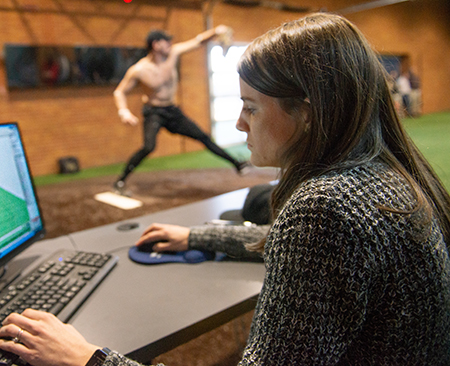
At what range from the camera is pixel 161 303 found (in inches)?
34.5

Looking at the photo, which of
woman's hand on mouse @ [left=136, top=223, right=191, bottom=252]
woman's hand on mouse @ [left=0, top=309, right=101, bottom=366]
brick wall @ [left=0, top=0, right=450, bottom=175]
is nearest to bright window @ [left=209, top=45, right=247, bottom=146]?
brick wall @ [left=0, top=0, right=450, bottom=175]

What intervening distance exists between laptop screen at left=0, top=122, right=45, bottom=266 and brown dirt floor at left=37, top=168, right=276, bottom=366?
970 millimetres

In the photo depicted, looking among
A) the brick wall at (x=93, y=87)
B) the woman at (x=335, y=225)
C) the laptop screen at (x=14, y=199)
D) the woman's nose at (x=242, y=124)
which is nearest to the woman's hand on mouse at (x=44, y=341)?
the woman at (x=335, y=225)

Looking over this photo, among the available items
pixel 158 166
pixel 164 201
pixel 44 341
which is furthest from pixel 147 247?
pixel 158 166

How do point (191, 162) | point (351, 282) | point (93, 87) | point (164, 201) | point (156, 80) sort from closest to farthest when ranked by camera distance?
point (351, 282) < point (164, 201) < point (156, 80) < point (93, 87) < point (191, 162)

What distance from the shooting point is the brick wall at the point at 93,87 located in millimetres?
5617

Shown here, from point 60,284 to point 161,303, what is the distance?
26cm

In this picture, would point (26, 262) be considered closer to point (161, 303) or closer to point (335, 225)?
point (161, 303)

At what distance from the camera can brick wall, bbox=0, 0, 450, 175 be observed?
562 centimetres

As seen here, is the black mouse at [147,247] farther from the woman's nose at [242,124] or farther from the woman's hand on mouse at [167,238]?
the woman's nose at [242,124]

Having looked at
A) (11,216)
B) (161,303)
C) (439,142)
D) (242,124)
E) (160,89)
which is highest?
(160,89)

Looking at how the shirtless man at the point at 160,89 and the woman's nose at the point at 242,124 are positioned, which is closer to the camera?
the woman's nose at the point at 242,124

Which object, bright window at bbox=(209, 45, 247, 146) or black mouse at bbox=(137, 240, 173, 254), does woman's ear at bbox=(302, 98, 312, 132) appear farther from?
bright window at bbox=(209, 45, 247, 146)

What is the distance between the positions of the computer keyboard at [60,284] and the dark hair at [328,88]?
0.55 metres
